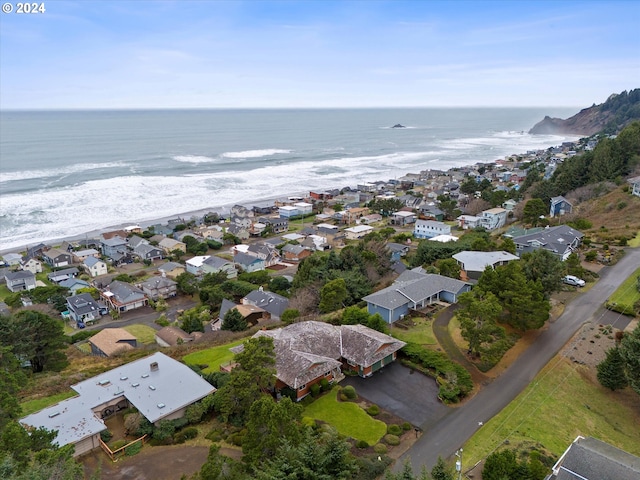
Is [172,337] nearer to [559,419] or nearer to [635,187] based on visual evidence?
[559,419]

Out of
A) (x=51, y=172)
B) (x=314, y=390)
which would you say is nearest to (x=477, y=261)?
(x=314, y=390)

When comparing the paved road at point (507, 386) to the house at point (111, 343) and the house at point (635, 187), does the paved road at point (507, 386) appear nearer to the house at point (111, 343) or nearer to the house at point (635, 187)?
the house at point (111, 343)

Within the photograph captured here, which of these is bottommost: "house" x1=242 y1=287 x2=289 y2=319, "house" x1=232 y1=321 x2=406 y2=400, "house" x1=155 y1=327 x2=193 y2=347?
"house" x1=155 y1=327 x2=193 y2=347

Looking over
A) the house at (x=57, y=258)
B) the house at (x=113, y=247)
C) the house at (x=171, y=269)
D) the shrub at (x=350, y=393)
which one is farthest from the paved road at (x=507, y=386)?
the house at (x=57, y=258)

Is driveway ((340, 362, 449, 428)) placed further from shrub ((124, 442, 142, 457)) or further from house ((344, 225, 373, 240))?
house ((344, 225, 373, 240))

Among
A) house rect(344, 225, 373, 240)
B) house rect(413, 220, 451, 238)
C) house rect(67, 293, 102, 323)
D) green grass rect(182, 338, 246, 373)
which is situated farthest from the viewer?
house rect(344, 225, 373, 240)

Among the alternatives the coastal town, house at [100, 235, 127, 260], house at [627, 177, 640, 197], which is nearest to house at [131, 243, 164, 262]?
the coastal town
